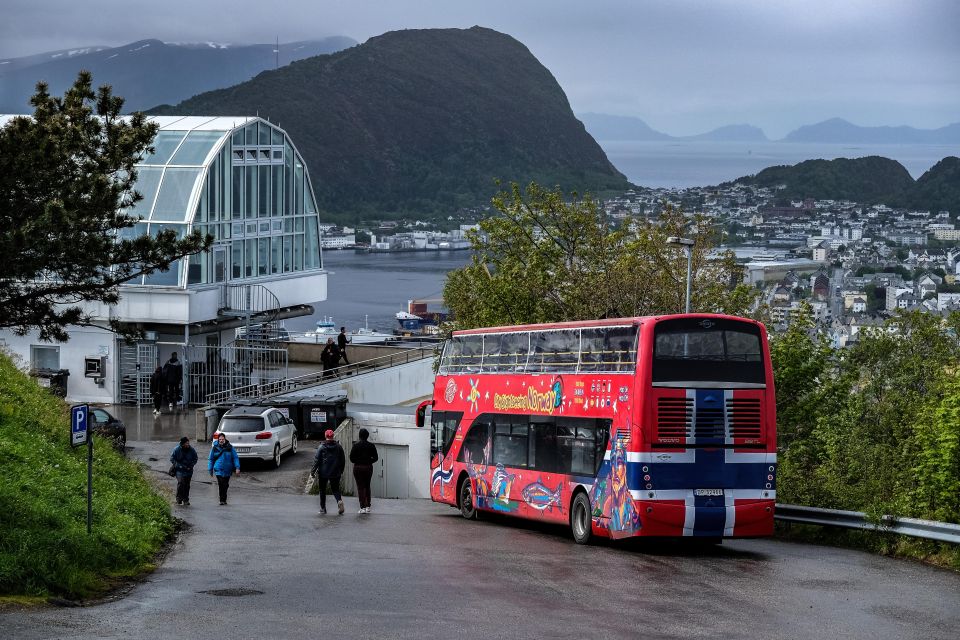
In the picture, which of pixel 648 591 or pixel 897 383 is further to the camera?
pixel 897 383

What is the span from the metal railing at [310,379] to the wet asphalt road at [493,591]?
2091 centimetres

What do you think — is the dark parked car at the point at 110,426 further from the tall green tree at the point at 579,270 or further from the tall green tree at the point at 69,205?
the tall green tree at the point at 69,205

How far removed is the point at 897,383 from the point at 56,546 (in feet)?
69.1

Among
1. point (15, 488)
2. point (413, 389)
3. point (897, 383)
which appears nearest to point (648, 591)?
point (15, 488)

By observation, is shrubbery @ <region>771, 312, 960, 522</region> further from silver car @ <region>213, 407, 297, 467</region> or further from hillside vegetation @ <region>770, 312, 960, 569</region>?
silver car @ <region>213, 407, 297, 467</region>

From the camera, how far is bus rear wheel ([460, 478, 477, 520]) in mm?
26453

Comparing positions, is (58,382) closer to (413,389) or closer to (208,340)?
(208,340)

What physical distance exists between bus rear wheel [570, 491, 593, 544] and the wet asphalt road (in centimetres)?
39

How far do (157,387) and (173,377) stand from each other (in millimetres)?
624

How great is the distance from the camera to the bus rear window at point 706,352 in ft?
64.2

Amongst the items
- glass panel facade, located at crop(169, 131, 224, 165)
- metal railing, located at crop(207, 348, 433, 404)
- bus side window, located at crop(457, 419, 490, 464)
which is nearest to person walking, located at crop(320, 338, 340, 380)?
metal railing, located at crop(207, 348, 433, 404)

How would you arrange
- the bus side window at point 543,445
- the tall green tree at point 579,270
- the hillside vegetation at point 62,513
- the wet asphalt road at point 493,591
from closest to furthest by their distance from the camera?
1. the wet asphalt road at point 493,591
2. the hillside vegetation at point 62,513
3. the bus side window at point 543,445
4. the tall green tree at point 579,270

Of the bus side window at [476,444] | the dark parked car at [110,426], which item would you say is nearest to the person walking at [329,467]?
the bus side window at [476,444]

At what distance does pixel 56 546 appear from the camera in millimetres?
15242
